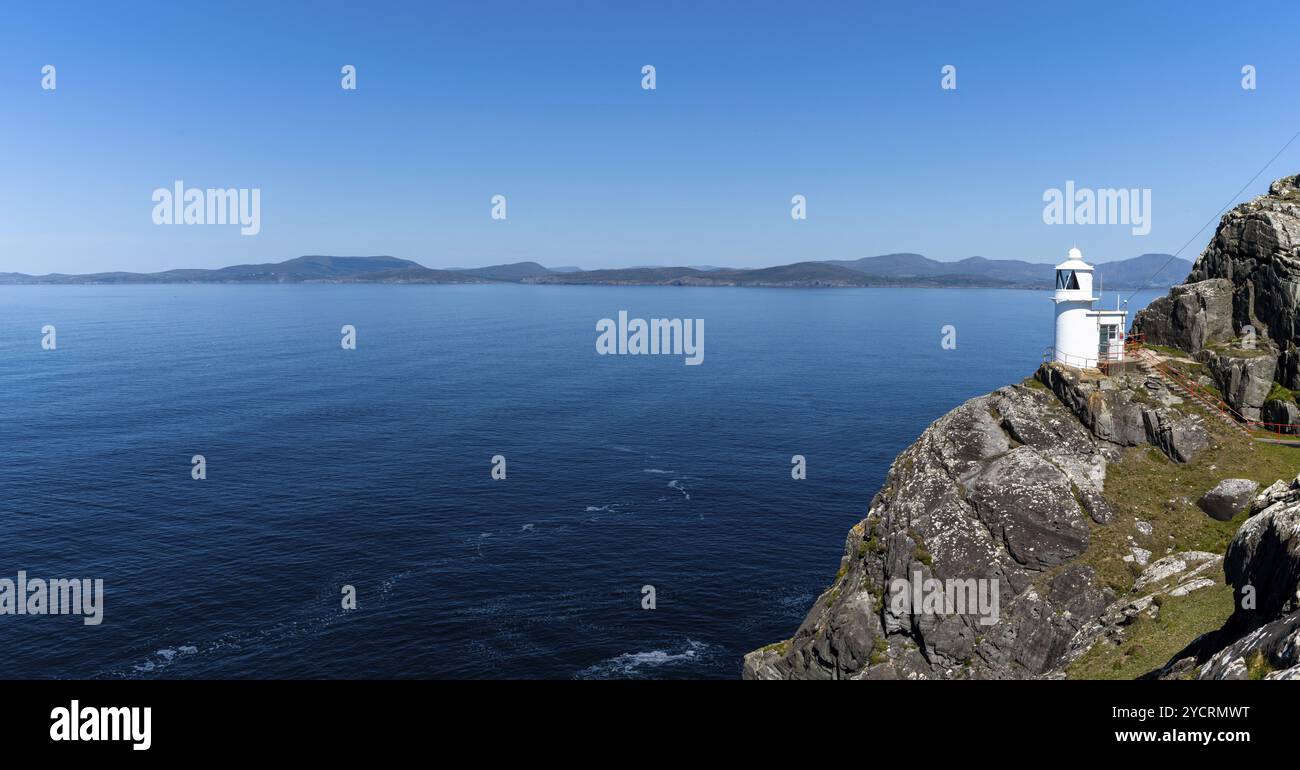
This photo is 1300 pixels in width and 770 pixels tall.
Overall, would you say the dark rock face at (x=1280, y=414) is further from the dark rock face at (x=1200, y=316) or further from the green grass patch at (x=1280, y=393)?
the dark rock face at (x=1200, y=316)

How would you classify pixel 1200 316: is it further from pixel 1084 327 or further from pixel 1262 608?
pixel 1262 608

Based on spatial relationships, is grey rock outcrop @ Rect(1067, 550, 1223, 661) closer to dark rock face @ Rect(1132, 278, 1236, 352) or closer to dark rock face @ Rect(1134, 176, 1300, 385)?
dark rock face @ Rect(1134, 176, 1300, 385)

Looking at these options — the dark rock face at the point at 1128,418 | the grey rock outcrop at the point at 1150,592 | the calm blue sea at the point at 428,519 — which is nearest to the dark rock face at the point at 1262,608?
the grey rock outcrop at the point at 1150,592

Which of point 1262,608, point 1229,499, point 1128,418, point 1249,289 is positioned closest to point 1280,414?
point 1128,418

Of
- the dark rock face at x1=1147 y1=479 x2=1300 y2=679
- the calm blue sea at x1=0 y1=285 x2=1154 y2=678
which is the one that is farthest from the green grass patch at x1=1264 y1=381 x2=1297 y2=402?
the calm blue sea at x1=0 y1=285 x2=1154 y2=678
